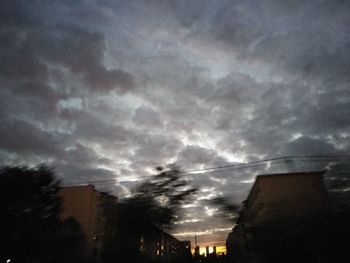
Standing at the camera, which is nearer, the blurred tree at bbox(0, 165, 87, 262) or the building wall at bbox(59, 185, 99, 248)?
the blurred tree at bbox(0, 165, 87, 262)

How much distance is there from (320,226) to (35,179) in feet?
81.6

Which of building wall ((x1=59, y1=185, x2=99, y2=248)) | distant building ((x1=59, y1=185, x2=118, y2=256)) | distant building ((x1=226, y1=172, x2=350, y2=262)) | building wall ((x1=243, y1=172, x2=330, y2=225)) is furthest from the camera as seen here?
building wall ((x1=59, y1=185, x2=99, y2=248))

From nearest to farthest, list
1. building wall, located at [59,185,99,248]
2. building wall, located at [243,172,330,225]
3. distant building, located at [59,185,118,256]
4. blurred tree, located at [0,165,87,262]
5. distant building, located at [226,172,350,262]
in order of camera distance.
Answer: distant building, located at [226,172,350,262], blurred tree, located at [0,165,87,262], building wall, located at [243,172,330,225], distant building, located at [59,185,118,256], building wall, located at [59,185,99,248]

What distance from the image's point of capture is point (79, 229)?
3578 centimetres

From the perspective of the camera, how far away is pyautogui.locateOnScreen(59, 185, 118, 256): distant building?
3525 cm

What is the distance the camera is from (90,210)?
38719mm

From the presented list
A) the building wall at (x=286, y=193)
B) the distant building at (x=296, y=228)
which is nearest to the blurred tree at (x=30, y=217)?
the distant building at (x=296, y=228)

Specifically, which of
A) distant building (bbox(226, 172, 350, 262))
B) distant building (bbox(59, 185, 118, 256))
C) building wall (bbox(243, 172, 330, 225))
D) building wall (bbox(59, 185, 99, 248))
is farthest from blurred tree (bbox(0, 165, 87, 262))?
building wall (bbox(243, 172, 330, 225))

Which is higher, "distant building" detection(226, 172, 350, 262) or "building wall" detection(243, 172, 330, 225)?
"building wall" detection(243, 172, 330, 225)

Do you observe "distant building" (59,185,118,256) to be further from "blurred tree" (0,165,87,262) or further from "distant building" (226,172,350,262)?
"distant building" (226,172,350,262)

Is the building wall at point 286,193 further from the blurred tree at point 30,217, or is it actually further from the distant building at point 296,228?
the blurred tree at point 30,217

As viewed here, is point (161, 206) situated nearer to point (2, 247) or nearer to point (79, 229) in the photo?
point (2, 247)

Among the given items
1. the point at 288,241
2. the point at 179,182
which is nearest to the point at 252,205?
the point at 288,241

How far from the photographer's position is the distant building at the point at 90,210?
3525 centimetres
